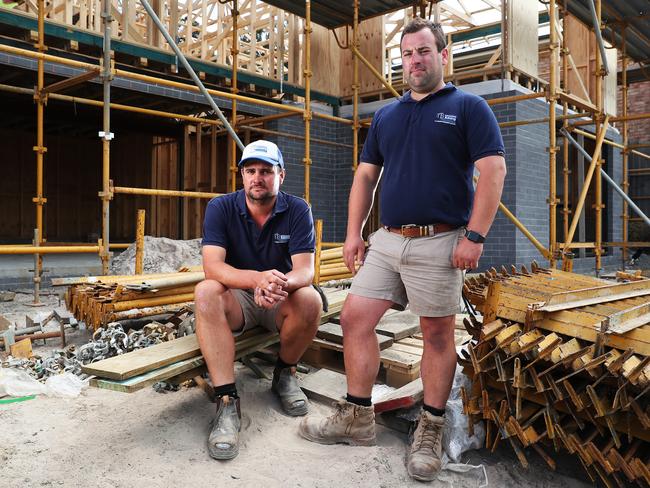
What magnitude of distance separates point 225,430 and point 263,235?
3.77 ft

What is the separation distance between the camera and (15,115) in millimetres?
10836

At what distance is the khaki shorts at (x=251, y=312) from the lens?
3320mm

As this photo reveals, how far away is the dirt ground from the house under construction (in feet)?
9.29

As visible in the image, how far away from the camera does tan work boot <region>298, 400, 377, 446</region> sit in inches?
111

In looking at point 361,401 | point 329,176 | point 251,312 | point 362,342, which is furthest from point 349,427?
point 329,176

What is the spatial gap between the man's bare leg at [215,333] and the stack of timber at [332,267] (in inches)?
121

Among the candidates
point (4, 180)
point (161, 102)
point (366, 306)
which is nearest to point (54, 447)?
point (366, 306)

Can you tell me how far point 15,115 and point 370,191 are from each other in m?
10.3

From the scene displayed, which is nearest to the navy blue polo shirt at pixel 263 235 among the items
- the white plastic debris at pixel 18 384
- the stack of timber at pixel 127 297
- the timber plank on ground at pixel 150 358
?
the timber plank on ground at pixel 150 358

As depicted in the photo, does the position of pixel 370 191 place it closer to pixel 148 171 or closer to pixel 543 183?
pixel 543 183

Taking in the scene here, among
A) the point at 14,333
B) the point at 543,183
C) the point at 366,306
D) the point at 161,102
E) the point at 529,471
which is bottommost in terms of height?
the point at 529,471

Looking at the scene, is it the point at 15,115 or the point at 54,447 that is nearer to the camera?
the point at 54,447

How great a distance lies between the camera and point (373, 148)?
3.02 meters

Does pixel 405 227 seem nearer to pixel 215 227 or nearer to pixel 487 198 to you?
pixel 487 198
